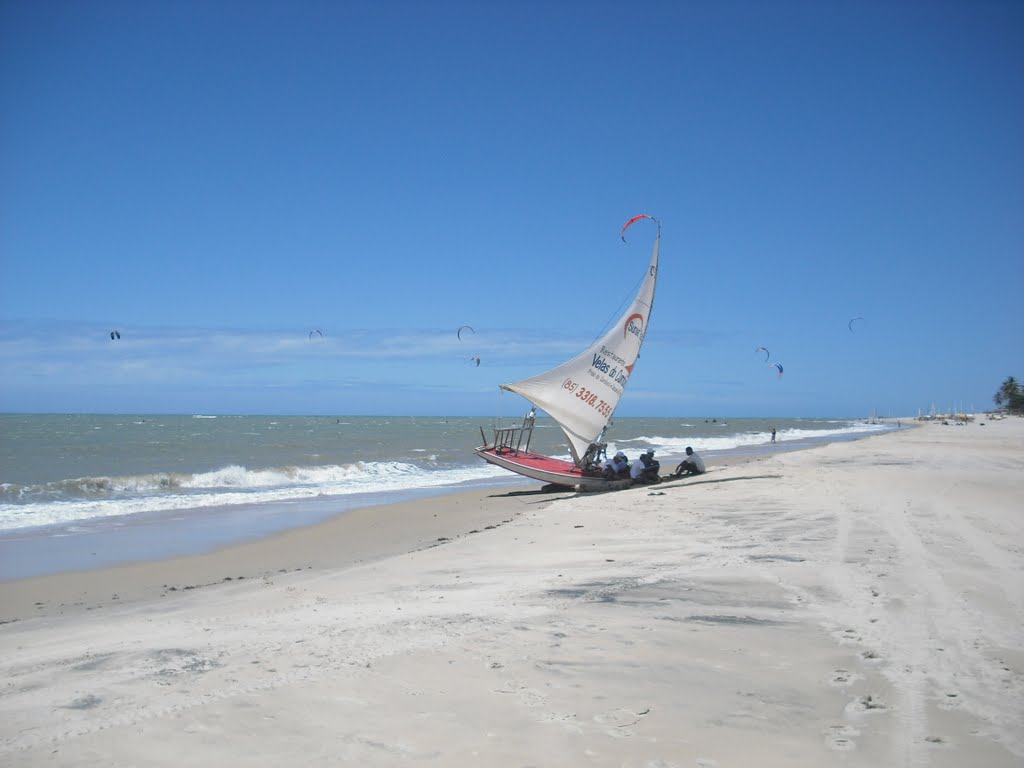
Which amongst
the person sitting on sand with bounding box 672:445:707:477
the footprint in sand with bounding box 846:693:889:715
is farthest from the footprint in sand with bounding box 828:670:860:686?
the person sitting on sand with bounding box 672:445:707:477

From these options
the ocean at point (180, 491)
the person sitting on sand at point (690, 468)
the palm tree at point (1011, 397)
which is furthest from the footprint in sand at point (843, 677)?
the palm tree at point (1011, 397)

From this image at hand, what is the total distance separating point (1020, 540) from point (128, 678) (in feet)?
30.3

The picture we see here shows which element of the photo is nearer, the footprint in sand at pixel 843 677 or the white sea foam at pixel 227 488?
the footprint in sand at pixel 843 677

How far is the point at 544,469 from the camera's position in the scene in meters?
18.2

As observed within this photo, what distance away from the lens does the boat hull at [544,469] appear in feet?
57.9

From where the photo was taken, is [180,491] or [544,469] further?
[180,491]

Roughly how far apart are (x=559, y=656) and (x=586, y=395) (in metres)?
13.4

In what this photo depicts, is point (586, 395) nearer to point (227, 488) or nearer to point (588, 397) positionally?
point (588, 397)

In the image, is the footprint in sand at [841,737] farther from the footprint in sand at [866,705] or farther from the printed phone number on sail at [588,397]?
the printed phone number on sail at [588,397]

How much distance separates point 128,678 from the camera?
462 cm

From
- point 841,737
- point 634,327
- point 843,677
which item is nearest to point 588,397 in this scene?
point 634,327

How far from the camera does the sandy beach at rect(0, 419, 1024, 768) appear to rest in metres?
3.59

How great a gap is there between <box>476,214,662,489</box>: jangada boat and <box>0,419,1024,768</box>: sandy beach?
26.2 ft

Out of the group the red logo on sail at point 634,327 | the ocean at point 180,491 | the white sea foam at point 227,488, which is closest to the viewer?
the ocean at point 180,491
